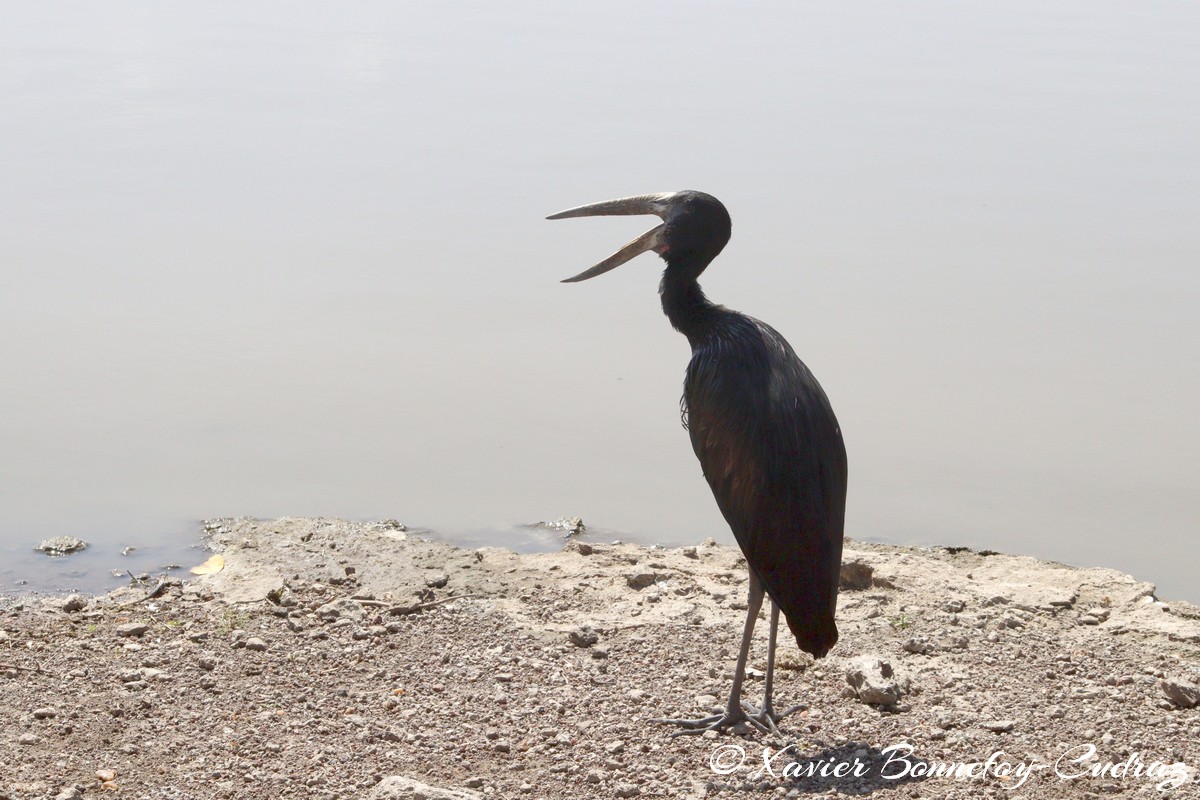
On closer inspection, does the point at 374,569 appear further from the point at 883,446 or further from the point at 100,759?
the point at 883,446

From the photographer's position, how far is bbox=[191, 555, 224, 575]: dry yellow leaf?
296 inches

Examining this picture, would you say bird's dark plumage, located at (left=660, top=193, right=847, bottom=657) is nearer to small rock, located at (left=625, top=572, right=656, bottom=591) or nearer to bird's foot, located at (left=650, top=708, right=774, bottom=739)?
Answer: bird's foot, located at (left=650, top=708, right=774, bottom=739)

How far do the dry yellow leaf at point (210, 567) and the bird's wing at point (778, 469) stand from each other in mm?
3207

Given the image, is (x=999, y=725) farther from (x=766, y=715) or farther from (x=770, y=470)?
(x=770, y=470)

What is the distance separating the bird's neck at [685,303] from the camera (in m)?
6.08

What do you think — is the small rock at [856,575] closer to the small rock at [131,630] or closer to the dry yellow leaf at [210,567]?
the dry yellow leaf at [210,567]

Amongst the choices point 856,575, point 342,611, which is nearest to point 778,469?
point 856,575

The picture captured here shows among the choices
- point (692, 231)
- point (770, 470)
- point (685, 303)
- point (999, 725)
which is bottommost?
point (999, 725)

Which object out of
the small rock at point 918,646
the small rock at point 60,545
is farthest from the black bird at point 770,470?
the small rock at point 60,545

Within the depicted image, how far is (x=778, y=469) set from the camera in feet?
17.3

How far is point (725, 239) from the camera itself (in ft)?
20.7

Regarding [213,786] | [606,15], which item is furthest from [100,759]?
[606,15]

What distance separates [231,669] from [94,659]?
638 millimetres

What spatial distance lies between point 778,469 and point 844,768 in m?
1.15
